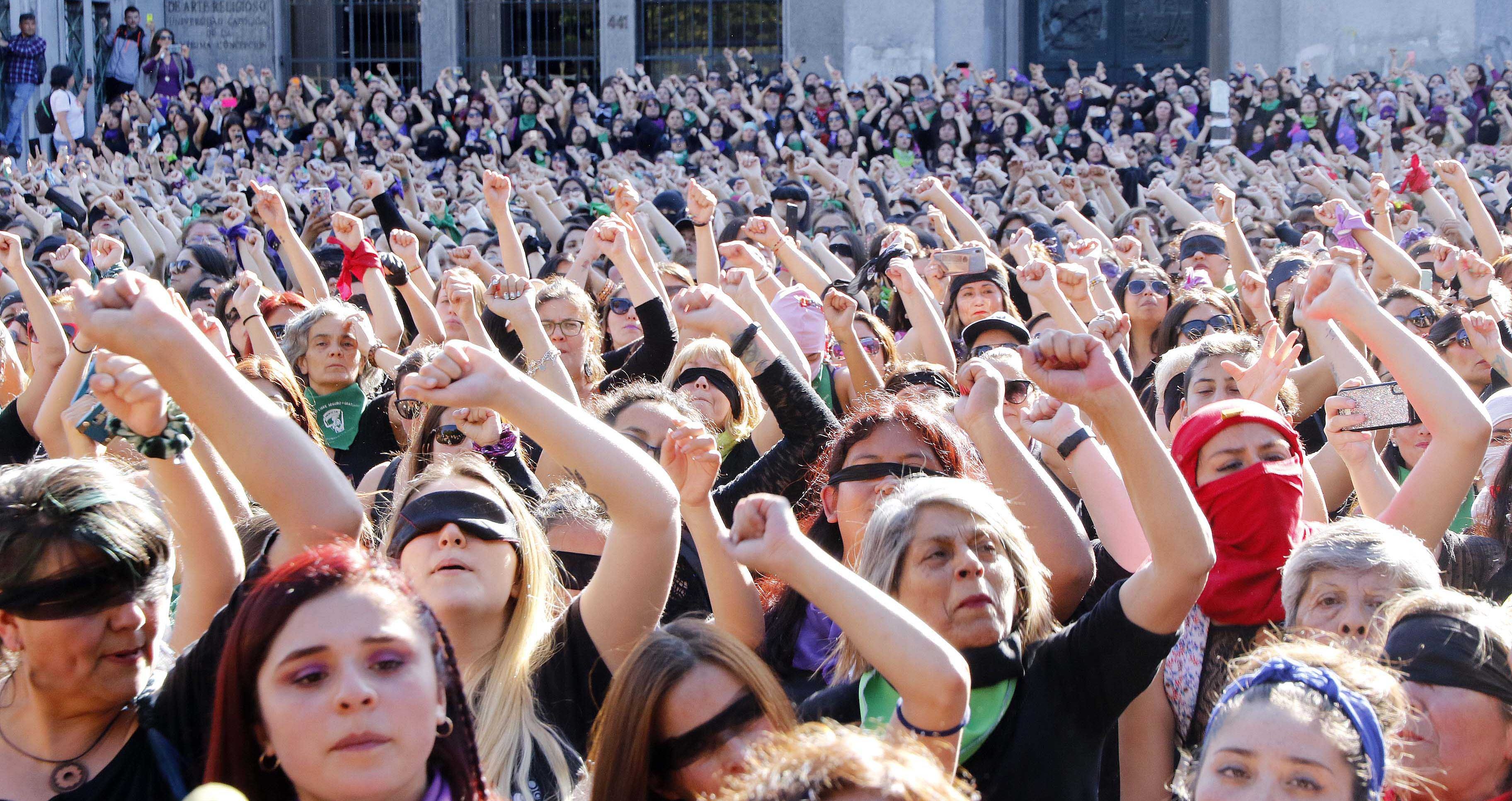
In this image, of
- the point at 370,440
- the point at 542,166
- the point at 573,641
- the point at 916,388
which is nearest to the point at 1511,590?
the point at 916,388

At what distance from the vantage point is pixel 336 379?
522cm

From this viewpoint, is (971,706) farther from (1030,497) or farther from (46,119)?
(46,119)

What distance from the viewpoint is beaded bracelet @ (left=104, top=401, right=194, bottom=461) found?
7.50 ft

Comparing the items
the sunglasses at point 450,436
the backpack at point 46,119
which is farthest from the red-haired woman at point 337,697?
the backpack at point 46,119

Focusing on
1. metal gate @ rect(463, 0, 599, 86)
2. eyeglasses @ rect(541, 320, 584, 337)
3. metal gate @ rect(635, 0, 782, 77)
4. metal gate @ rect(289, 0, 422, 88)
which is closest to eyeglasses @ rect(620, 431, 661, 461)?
eyeglasses @ rect(541, 320, 584, 337)

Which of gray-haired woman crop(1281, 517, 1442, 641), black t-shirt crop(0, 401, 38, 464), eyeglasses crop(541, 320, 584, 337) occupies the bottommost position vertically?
gray-haired woman crop(1281, 517, 1442, 641)

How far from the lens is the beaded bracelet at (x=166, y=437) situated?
229 cm

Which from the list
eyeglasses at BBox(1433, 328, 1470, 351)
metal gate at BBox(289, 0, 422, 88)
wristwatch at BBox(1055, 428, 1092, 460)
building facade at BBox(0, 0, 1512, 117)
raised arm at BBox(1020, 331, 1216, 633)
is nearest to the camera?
raised arm at BBox(1020, 331, 1216, 633)

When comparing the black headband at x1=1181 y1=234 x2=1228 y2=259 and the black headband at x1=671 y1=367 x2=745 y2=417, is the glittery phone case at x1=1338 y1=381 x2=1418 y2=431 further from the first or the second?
the black headband at x1=1181 y1=234 x2=1228 y2=259

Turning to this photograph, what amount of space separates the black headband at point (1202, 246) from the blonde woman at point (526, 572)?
4688 mm

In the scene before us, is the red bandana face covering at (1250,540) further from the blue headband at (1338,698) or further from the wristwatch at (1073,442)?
the blue headband at (1338,698)

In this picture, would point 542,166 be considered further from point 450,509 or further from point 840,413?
point 450,509

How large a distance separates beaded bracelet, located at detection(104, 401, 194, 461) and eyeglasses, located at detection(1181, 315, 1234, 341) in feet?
12.8

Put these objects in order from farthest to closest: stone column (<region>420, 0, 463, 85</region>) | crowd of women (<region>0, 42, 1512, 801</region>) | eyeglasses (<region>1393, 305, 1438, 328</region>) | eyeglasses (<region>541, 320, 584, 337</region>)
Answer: stone column (<region>420, 0, 463, 85</region>) < eyeglasses (<region>541, 320, 584, 337</region>) < eyeglasses (<region>1393, 305, 1438, 328</region>) < crowd of women (<region>0, 42, 1512, 801</region>)
